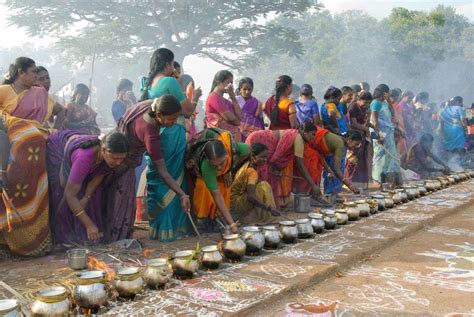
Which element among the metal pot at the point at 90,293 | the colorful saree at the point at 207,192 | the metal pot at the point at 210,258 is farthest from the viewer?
the colorful saree at the point at 207,192

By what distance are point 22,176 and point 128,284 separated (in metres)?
1.66

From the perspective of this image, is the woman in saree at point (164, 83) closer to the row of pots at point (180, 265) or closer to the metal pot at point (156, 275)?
the row of pots at point (180, 265)

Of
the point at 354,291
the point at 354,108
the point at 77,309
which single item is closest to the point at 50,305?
the point at 77,309

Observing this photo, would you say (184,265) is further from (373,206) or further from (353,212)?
(373,206)

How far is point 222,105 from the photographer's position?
556 centimetres

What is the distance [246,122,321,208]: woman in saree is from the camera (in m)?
5.90

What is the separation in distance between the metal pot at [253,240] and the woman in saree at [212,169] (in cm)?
53

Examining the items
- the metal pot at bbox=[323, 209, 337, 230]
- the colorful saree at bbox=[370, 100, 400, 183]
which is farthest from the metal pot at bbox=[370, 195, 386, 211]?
the colorful saree at bbox=[370, 100, 400, 183]

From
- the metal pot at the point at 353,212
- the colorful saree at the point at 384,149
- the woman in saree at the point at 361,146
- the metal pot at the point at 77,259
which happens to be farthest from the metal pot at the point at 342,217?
the colorful saree at the point at 384,149

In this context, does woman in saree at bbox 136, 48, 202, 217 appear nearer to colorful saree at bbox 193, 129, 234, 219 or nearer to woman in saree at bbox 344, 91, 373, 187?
colorful saree at bbox 193, 129, 234, 219

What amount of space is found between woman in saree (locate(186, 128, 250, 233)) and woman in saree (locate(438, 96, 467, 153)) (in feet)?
26.2

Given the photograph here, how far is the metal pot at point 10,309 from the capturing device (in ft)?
6.67

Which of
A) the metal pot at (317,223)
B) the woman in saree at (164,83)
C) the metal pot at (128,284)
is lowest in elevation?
the metal pot at (317,223)

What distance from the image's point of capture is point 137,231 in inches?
189
